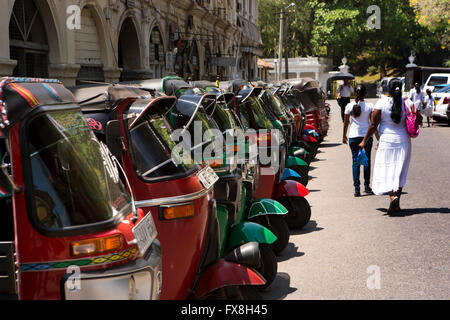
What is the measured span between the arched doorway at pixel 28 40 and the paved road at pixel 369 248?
8112 mm

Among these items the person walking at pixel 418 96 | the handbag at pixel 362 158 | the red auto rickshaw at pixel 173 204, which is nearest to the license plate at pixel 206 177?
the red auto rickshaw at pixel 173 204

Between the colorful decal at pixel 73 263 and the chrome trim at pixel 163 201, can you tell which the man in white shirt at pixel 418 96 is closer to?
the chrome trim at pixel 163 201

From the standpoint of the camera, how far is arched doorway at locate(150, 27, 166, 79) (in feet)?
81.4

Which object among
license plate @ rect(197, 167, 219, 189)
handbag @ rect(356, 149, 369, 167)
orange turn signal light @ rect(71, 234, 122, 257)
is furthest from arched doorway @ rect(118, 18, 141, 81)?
orange turn signal light @ rect(71, 234, 122, 257)

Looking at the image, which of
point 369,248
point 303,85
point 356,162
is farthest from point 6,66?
point 303,85

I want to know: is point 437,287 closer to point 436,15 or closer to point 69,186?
point 69,186

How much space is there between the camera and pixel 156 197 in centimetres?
447

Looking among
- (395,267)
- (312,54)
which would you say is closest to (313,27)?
(312,54)

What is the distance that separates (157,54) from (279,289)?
2068cm

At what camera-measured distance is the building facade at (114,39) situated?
15.8 meters
